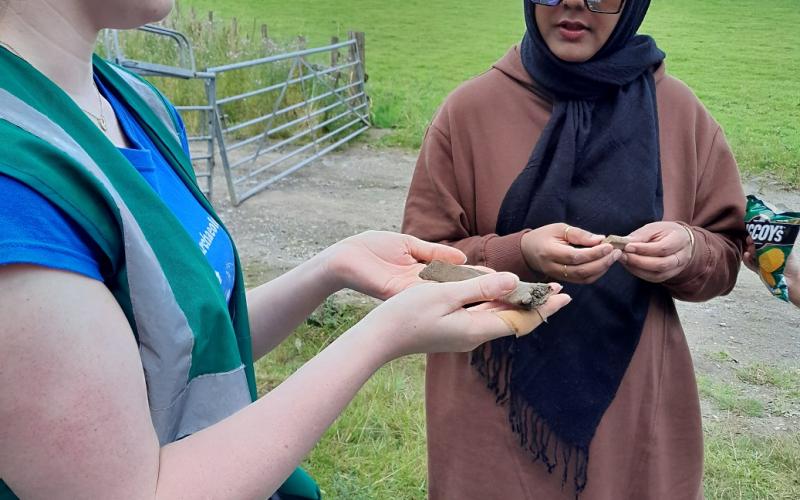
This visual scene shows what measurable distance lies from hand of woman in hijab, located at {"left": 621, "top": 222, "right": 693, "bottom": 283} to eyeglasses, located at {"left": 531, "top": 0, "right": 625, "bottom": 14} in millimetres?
536

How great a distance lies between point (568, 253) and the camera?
152 cm

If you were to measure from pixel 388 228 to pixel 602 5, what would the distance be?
4373 mm

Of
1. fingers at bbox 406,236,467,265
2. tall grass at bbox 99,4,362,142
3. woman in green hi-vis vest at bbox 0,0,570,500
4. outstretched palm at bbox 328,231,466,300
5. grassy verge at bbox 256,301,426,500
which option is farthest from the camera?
tall grass at bbox 99,4,362,142

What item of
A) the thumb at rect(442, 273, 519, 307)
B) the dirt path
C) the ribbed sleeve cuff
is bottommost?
the dirt path

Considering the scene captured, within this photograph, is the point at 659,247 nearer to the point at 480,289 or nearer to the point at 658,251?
the point at 658,251

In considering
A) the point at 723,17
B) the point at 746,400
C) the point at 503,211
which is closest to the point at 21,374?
the point at 503,211

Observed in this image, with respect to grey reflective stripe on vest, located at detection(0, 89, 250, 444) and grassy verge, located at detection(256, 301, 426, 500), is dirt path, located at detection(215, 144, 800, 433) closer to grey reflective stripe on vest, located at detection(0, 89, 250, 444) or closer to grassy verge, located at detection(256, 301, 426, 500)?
grassy verge, located at detection(256, 301, 426, 500)

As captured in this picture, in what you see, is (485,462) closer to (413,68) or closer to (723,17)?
(723,17)

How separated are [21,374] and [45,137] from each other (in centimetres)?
25

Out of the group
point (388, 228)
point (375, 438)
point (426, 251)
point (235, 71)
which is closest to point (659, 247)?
point (426, 251)

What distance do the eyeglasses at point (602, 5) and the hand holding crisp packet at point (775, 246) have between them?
0.57m

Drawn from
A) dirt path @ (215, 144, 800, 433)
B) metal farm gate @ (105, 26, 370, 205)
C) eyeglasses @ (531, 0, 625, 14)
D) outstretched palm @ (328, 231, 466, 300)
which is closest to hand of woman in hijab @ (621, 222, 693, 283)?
outstretched palm @ (328, 231, 466, 300)

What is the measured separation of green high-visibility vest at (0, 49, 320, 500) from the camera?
0.74 m

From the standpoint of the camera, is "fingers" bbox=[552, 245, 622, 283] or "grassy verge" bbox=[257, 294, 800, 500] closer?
"fingers" bbox=[552, 245, 622, 283]
